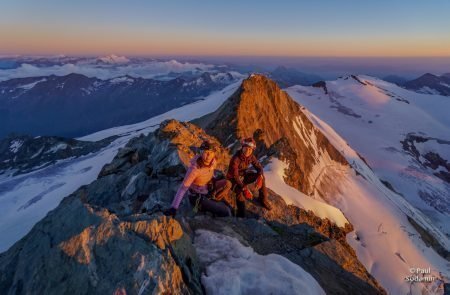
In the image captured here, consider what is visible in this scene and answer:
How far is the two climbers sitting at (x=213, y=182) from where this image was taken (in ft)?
41.7

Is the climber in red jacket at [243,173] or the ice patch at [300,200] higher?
the climber in red jacket at [243,173]

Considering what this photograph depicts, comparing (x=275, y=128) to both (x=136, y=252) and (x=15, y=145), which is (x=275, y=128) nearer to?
(x=136, y=252)

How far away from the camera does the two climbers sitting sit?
41.7 feet

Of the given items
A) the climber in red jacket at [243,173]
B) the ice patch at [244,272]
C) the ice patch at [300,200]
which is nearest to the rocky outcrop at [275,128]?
the ice patch at [300,200]

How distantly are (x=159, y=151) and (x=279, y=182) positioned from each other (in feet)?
29.3

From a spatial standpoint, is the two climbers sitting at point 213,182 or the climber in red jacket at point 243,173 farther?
the climber in red jacket at point 243,173

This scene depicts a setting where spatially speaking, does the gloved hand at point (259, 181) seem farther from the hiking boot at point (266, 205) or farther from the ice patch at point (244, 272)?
the ice patch at point (244, 272)

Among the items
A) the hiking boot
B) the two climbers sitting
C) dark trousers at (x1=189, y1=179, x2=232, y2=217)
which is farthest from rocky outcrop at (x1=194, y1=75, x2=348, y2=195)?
dark trousers at (x1=189, y1=179, x2=232, y2=217)

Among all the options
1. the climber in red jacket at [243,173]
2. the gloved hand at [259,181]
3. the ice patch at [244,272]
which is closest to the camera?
the ice patch at [244,272]

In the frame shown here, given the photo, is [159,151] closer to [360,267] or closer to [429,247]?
[360,267]

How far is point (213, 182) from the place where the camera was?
14258 mm

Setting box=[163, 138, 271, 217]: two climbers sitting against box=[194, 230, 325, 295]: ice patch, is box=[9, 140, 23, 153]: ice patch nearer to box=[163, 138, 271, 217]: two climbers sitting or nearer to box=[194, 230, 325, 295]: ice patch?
box=[163, 138, 271, 217]: two climbers sitting

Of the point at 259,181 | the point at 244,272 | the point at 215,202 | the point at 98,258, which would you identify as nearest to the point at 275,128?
the point at 259,181

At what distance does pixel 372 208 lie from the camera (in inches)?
1615
